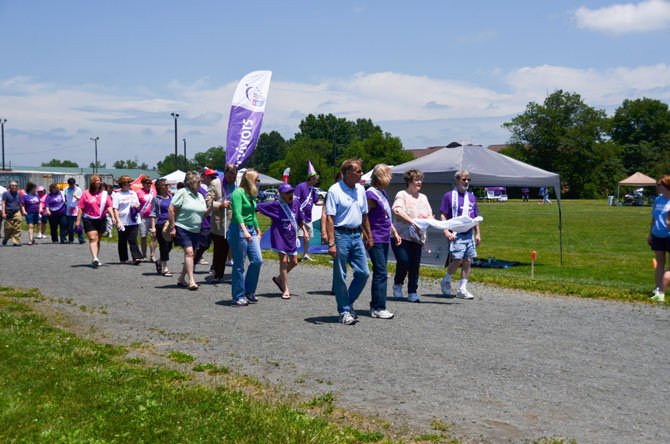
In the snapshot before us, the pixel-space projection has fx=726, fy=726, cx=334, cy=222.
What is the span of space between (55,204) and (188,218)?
11.6 m

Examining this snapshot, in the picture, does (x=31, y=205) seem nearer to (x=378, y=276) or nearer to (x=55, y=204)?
(x=55, y=204)

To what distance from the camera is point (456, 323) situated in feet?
27.7

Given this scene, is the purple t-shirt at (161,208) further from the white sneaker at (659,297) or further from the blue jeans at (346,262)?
the white sneaker at (659,297)

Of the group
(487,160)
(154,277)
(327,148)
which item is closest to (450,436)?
(154,277)

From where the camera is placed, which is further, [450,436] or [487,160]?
[487,160]

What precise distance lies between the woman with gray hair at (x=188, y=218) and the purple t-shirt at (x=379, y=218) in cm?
335

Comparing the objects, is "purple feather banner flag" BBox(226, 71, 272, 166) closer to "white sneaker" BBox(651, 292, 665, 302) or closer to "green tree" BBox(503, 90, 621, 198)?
"white sneaker" BBox(651, 292, 665, 302)

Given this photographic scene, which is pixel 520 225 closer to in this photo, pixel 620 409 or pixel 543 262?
pixel 543 262

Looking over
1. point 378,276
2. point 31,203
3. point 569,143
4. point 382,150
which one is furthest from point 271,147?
point 378,276

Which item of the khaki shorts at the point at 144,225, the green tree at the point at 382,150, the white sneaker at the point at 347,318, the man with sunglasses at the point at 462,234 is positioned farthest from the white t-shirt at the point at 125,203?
the green tree at the point at 382,150

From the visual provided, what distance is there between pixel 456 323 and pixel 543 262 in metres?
9.85

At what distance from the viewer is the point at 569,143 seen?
10750 cm

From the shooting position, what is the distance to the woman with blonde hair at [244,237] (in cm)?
955

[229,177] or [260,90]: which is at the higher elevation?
[260,90]
